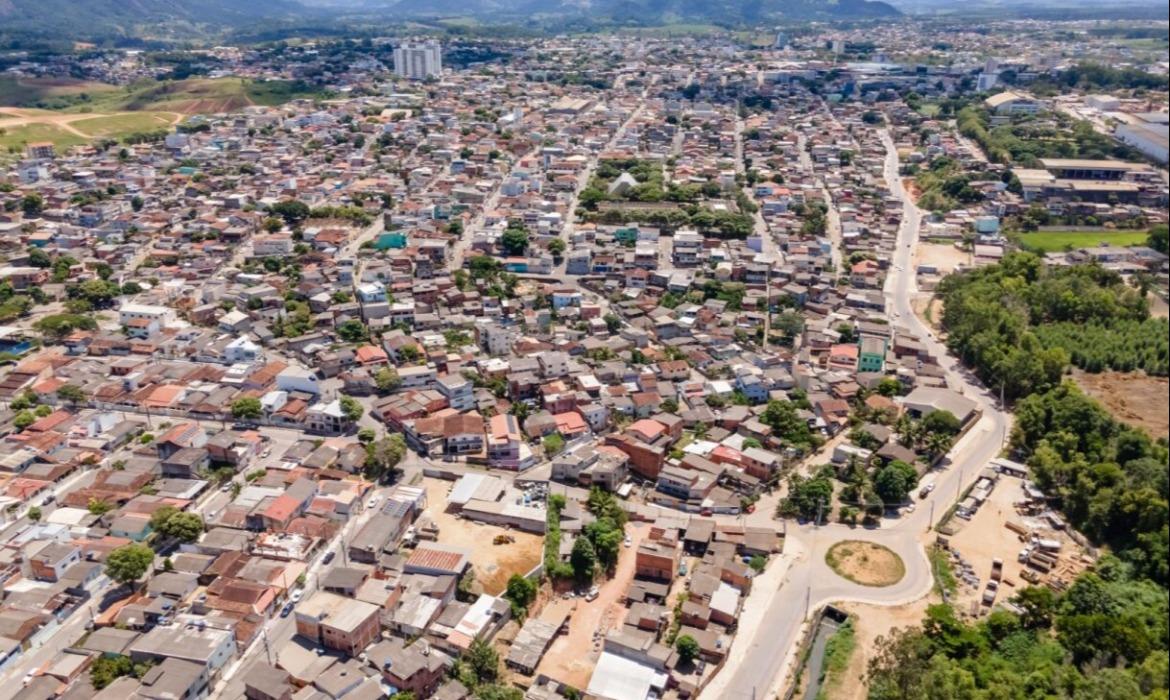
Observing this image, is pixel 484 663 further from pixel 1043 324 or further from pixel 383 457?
pixel 1043 324

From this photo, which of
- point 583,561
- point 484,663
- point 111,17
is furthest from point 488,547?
point 111,17

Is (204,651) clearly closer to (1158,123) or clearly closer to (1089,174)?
(1158,123)

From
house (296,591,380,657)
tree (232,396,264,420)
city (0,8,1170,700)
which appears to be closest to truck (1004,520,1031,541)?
city (0,8,1170,700)

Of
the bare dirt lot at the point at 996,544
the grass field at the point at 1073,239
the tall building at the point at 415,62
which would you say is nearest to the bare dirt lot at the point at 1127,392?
the bare dirt lot at the point at 996,544

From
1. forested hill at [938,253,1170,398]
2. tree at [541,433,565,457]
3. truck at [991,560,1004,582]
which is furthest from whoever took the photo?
forested hill at [938,253,1170,398]

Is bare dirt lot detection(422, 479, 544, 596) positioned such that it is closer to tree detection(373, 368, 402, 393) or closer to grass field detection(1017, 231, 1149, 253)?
tree detection(373, 368, 402, 393)
